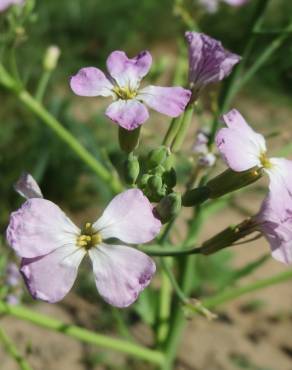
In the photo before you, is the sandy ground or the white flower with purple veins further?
the sandy ground

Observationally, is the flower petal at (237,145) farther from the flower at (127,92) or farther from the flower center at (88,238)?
the flower center at (88,238)

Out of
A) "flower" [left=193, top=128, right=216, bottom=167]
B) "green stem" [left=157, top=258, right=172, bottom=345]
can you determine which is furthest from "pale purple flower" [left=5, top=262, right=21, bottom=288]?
"flower" [left=193, top=128, right=216, bottom=167]

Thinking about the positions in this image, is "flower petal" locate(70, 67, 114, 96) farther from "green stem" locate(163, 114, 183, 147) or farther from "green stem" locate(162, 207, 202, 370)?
"green stem" locate(162, 207, 202, 370)

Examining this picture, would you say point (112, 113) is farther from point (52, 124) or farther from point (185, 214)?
point (185, 214)

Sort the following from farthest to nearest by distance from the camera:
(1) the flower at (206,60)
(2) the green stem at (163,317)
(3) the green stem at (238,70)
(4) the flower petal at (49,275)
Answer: (2) the green stem at (163,317) < (3) the green stem at (238,70) < (1) the flower at (206,60) < (4) the flower petal at (49,275)

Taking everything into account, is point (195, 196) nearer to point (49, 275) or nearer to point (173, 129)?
point (173, 129)

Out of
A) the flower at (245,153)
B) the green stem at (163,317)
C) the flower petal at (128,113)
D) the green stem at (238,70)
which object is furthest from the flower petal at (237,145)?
the green stem at (163,317)

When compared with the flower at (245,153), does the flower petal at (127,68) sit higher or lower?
higher

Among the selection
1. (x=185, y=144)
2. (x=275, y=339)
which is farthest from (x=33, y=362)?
(x=185, y=144)
